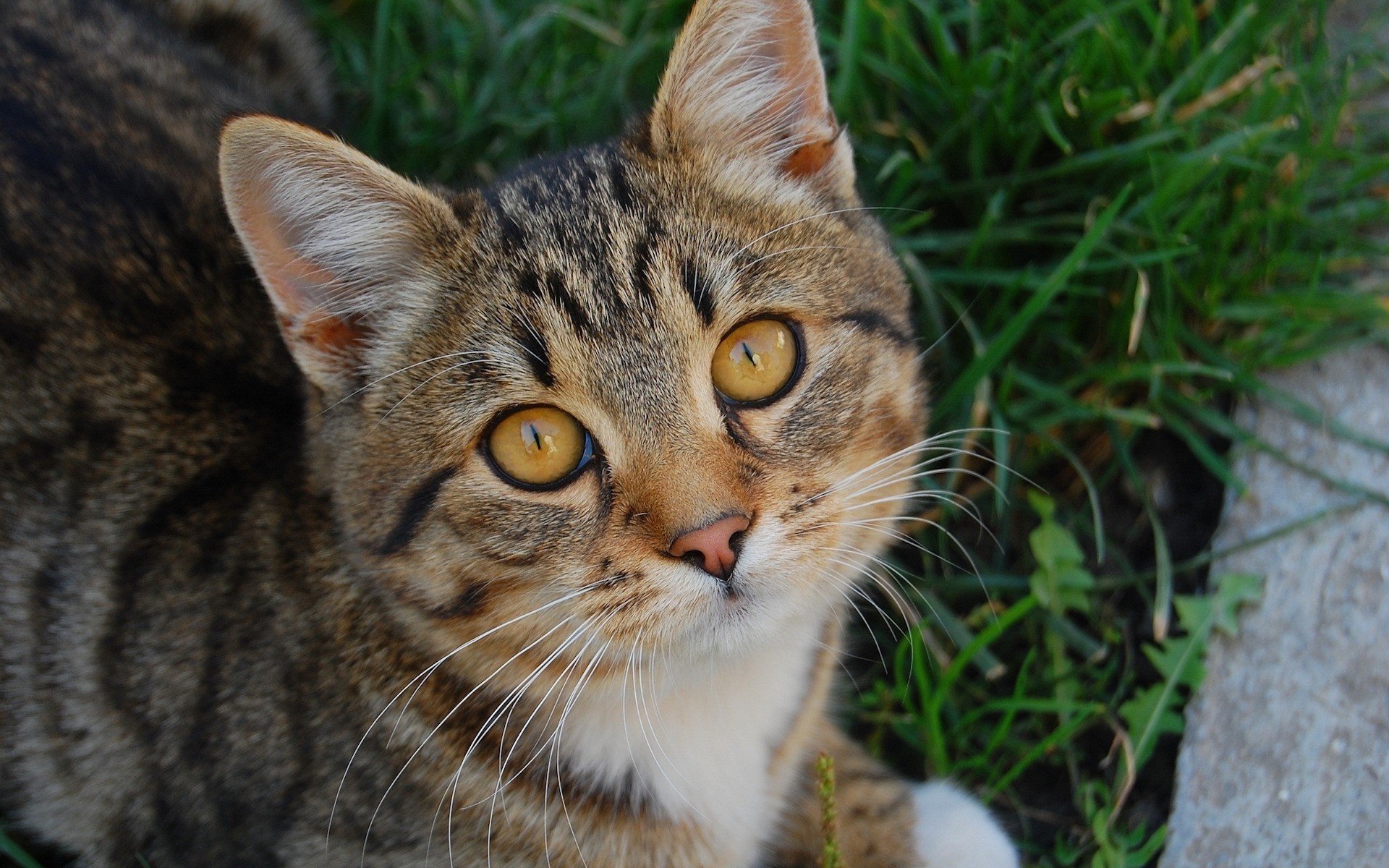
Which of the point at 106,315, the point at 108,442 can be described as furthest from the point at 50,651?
the point at 106,315

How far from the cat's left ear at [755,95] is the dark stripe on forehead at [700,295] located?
0.32 m

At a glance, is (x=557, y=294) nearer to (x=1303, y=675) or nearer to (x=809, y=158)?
(x=809, y=158)

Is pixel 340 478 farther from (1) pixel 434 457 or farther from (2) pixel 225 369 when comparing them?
(2) pixel 225 369

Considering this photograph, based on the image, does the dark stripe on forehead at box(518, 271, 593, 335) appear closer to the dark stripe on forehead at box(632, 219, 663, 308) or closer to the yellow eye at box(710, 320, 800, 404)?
the dark stripe on forehead at box(632, 219, 663, 308)

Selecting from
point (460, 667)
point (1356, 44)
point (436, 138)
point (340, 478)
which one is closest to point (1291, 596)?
Answer: point (1356, 44)

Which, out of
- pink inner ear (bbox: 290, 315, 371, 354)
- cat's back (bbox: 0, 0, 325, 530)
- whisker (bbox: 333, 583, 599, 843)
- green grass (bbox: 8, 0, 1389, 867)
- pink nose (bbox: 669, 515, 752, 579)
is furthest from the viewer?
green grass (bbox: 8, 0, 1389, 867)

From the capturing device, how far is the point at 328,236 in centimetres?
218

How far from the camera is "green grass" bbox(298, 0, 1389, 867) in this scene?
109 inches

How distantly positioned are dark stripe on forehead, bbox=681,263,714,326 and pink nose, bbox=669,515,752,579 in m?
0.38

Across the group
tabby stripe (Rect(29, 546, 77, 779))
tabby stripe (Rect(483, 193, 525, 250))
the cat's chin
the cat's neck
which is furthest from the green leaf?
tabby stripe (Rect(29, 546, 77, 779))

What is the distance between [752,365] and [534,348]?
37 centimetres

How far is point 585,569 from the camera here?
6.52 feet

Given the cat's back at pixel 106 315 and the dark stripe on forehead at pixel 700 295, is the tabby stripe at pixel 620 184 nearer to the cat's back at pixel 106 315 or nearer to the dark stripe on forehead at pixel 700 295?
the dark stripe on forehead at pixel 700 295

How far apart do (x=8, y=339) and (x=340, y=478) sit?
2.81 ft
